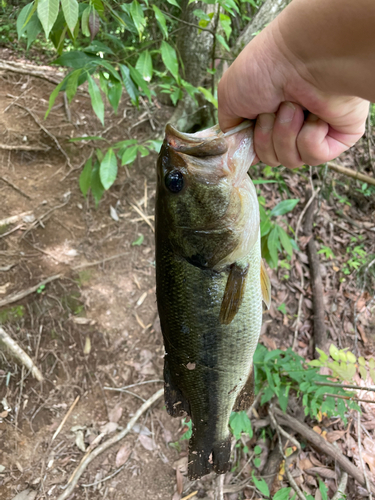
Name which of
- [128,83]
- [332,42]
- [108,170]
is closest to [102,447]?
[108,170]

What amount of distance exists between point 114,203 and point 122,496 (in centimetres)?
335

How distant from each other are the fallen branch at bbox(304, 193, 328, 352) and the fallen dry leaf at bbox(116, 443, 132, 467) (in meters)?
2.51

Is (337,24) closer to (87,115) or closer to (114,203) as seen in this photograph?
(114,203)

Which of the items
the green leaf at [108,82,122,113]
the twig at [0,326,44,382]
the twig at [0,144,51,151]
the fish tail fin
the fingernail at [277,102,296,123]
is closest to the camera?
the fingernail at [277,102,296,123]

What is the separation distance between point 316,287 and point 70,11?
4.10m

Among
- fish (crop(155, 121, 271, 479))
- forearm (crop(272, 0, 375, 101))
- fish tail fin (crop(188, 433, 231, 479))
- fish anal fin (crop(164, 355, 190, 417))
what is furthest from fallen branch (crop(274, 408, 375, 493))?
forearm (crop(272, 0, 375, 101))

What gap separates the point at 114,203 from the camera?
425 centimetres

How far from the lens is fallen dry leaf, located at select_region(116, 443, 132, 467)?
115 inches

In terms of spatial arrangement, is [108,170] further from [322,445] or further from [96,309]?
[322,445]

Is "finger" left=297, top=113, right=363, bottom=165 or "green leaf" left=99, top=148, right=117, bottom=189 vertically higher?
"finger" left=297, top=113, right=363, bottom=165

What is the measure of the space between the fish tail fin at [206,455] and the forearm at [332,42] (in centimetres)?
194

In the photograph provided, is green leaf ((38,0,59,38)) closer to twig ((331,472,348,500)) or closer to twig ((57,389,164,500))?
twig ((57,389,164,500))

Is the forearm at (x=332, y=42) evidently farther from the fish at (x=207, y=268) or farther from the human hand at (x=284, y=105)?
the fish at (x=207, y=268)

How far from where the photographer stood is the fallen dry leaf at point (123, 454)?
→ 2922 mm
